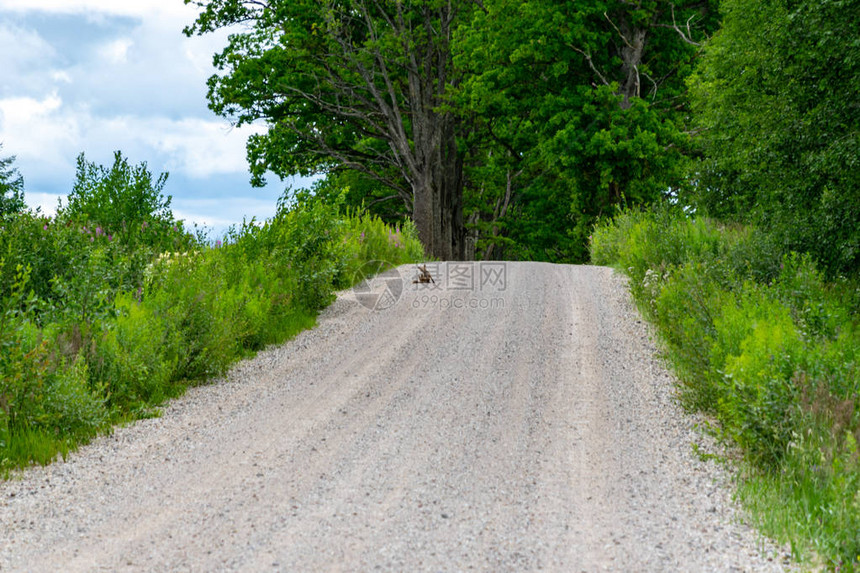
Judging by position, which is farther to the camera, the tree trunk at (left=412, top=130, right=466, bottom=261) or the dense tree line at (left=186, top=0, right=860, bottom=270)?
the tree trunk at (left=412, top=130, right=466, bottom=261)

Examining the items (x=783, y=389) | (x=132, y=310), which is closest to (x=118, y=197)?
(x=132, y=310)

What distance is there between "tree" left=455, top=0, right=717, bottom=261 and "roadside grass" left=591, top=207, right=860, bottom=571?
12154 mm

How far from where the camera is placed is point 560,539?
4.97 metres

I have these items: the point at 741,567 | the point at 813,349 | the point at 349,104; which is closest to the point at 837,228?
the point at 813,349

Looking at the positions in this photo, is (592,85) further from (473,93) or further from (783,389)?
(783,389)

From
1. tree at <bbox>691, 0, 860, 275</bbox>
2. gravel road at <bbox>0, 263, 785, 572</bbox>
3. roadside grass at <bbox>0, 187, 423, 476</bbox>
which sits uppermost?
tree at <bbox>691, 0, 860, 275</bbox>

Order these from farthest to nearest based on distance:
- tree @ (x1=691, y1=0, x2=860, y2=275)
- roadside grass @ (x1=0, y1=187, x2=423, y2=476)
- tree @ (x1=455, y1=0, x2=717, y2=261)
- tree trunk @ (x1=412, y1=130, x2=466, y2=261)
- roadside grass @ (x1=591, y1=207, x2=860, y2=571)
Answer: tree trunk @ (x1=412, y1=130, x2=466, y2=261) → tree @ (x1=455, y1=0, x2=717, y2=261) → tree @ (x1=691, y1=0, x2=860, y2=275) → roadside grass @ (x1=0, y1=187, x2=423, y2=476) → roadside grass @ (x1=591, y1=207, x2=860, y2=571)

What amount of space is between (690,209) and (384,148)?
14.2 meters


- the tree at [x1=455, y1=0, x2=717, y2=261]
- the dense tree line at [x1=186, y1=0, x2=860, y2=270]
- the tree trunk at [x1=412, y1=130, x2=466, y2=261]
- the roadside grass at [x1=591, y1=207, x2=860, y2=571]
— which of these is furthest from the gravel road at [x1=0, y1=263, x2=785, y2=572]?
the tree trunk at [x1=412, y1=130, x2=466, y2=261]

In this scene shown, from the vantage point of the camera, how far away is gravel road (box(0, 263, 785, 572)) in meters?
4.80

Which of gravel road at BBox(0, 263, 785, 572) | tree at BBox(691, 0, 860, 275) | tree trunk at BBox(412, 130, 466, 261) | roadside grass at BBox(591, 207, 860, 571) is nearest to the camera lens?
gravel road at BBox(0, 263, 785, 572)

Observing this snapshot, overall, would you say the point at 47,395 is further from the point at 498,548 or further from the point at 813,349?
the point at 813,349

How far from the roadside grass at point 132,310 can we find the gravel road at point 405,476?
0.42 metres

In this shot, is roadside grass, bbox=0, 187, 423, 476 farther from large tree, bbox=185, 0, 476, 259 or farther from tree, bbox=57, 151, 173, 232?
large tree, bbox=185, 0, 476, 259
